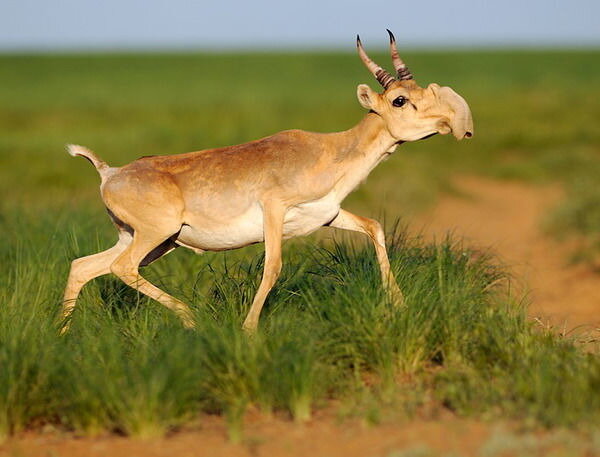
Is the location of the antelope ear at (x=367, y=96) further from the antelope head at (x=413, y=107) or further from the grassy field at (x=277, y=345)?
the grassy field at (x=277, y=345)

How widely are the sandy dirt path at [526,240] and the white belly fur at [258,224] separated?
3.28ft

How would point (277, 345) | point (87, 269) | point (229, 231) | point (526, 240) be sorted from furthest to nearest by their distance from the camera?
point (526, 240) → point (87, 269) → point (229, 231) → point (277, 345)

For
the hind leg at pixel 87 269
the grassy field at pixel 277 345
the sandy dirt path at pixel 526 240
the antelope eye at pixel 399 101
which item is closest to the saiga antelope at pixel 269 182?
the antelope eye at pixel 399 101

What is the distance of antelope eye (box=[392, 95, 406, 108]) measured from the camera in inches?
276

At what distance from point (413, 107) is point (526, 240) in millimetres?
8709

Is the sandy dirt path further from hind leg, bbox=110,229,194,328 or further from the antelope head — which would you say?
hind leg, bbox=110,229,194,328

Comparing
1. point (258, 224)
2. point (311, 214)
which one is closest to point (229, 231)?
point (258, 224)

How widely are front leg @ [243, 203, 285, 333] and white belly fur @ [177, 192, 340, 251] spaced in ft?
0.40

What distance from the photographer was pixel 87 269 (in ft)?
24.7

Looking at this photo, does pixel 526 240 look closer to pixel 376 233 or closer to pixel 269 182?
pixel 376 233

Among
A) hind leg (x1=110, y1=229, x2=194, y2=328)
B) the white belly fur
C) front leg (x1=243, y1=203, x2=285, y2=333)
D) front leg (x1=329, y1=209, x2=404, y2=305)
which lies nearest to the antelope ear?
the white belly fur

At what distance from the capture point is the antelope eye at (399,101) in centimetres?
702

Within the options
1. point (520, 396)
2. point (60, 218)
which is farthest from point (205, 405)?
point (60, 218)

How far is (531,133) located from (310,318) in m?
22.1
